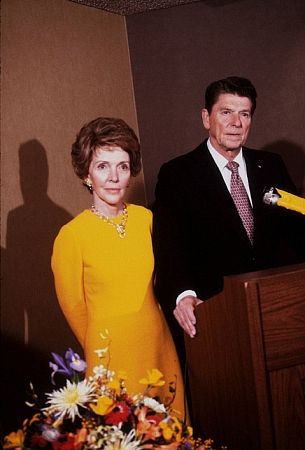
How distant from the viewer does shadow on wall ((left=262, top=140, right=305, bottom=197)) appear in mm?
2754

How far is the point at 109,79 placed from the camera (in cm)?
268

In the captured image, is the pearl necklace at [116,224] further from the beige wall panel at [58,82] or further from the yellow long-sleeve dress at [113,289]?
the beige wall panel at [58,82]

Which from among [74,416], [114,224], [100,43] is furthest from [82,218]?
[100,43]

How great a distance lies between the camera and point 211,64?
8.77 feet

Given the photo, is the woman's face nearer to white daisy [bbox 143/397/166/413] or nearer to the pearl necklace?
the pearl necklace

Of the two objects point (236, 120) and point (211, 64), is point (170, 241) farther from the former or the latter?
point (211, 64)

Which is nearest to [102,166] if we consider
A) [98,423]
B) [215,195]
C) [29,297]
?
[215,195]

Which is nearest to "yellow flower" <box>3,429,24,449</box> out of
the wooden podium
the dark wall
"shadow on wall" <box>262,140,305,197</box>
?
the wooden podium

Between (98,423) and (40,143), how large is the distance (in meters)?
1.47

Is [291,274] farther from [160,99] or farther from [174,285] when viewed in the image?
[160,99]

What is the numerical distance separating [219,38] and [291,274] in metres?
1.57

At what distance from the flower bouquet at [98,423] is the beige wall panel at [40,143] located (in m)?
1.06

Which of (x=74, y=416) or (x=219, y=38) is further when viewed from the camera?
(x=219, y=38)

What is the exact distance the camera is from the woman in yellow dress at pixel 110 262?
194cm
